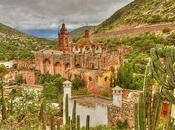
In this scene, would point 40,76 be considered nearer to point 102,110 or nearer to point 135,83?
point 135,83

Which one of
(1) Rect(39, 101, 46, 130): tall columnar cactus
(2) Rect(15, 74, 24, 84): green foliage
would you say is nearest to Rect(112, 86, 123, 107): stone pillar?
(1) Rect(39, 101, 46, 130): tall columnar cactus

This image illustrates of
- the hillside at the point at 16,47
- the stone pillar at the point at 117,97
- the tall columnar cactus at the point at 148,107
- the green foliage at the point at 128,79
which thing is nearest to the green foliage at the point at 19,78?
the green foliage at the point at 128,79

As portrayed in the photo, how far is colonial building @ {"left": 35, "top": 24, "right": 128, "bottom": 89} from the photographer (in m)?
38.2

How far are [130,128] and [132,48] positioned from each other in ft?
106

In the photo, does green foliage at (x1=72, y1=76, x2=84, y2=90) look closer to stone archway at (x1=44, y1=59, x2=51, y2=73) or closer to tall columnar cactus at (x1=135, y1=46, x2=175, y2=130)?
stone archway at (x1=44, y1=59, x2=51, y2=73)

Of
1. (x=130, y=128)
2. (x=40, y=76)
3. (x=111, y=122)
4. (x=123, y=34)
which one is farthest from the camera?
(x=123, y=34)

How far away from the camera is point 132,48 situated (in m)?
54.1

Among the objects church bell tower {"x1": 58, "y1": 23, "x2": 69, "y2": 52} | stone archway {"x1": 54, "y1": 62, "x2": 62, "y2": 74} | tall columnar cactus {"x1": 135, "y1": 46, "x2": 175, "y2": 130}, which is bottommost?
stone archway {"x1": 54, "y1": 62, "x2": 62, "y2": 74}

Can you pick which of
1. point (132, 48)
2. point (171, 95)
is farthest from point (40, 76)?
point (171, 95)

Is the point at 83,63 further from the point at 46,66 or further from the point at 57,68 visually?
the point at 46,66

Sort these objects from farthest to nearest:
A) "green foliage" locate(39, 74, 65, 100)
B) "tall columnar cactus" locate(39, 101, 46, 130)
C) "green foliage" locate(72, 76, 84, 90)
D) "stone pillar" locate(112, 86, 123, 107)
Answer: "green foliage" locate(72, 76, 84, 90), "green foliage" locate(39, 74, 65, 100), "tall columnar cactus" locate(39, 101, 46, 130), "stone pillar" locate(112, 86, 123, 107)

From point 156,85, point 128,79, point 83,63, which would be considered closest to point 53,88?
point 128,79

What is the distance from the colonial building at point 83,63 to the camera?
38.2 meters

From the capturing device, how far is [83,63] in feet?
144
